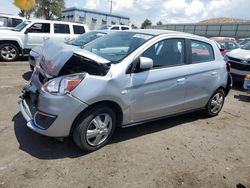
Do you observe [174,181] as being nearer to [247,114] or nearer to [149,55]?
[149,55]

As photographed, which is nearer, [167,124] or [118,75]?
[118,75]

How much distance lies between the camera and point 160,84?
448cm

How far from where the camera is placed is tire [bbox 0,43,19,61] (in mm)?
11141

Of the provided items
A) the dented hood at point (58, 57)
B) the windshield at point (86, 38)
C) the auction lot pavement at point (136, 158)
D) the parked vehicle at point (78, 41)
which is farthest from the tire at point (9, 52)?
the dented hood at point (58, 57)

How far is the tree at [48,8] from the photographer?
146 ft

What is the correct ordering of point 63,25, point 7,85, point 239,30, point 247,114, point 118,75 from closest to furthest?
point 118,75 < point 247,114 < point 7,85 < point 63,25 < point 239,30

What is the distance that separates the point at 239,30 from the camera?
123 ft

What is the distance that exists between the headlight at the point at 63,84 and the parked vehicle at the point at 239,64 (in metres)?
7.14

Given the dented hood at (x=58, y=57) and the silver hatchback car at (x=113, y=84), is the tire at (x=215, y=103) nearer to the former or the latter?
the silver hatchback car at (x=113, y=84)

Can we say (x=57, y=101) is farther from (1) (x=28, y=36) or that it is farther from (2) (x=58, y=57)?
(1) (x=28, y=36)

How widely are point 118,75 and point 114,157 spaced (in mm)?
1147

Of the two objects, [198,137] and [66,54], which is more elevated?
[66,54]

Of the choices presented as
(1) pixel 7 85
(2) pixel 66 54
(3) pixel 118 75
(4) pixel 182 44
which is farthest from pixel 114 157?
(1) pixel 7 85

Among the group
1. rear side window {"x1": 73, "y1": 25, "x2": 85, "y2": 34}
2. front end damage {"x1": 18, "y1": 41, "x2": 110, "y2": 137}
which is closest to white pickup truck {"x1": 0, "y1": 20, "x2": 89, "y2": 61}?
rear side window {"x1": 73, "y1": 25, "x2": 85, "y2": 34}
